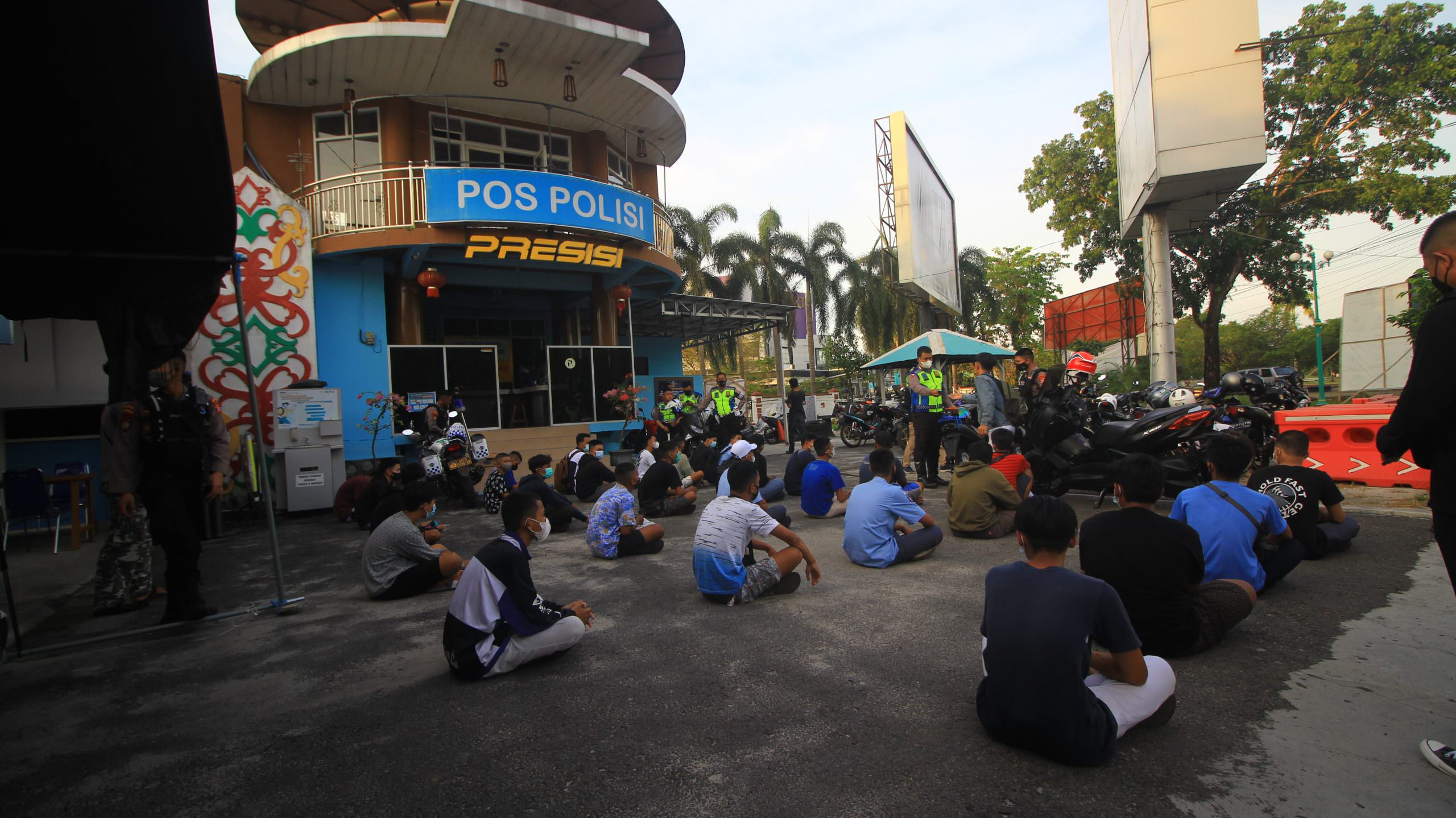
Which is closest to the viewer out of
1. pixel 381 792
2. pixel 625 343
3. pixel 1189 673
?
pixel 381 792

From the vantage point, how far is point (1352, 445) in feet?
25.4

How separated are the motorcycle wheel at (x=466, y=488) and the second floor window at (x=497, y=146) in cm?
674

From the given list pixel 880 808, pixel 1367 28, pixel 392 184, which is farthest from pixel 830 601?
pixel 1367 28

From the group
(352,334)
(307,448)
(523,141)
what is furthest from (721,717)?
(523,141)

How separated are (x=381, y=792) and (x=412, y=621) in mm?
2502

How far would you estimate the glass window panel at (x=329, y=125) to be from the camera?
13766 millimetres

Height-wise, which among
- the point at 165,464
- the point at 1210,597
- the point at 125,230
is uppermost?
the point at 125,230

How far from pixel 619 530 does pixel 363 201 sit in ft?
32.5

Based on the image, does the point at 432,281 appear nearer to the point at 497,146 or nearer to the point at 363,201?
the point at 363,201

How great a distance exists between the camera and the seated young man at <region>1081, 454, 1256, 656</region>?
125 inches

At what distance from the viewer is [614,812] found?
2428 mm

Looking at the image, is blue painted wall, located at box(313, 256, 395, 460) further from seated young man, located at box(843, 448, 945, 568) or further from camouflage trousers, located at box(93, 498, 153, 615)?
seated young man, located at box(843, 448, 945, 568)

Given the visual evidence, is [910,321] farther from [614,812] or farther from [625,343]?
[614,812]

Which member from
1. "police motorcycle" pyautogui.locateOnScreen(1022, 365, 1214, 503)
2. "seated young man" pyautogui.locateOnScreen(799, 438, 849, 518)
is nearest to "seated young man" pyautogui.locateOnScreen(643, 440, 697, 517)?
"seated young man" pyautogui.locateOnScreen(799, 438, 849, 518)
